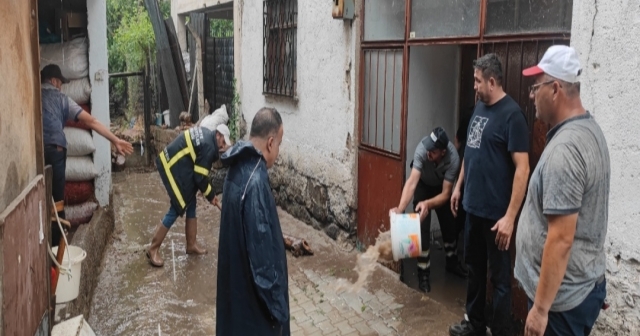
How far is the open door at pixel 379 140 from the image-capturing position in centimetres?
571

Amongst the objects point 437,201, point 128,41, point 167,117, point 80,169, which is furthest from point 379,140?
point 128,41

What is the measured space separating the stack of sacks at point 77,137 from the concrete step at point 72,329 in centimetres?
337

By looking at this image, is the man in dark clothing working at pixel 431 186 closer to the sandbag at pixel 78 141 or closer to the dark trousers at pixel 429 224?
the dark trousers at pixel 429 224

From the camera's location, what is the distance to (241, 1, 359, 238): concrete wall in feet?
21.3

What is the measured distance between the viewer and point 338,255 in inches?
257

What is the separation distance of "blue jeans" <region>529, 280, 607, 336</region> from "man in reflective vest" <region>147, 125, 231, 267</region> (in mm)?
4132

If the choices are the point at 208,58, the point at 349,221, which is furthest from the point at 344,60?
the point at 208,58

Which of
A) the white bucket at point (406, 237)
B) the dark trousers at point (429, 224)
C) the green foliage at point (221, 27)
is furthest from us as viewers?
the green foliage at point (221, 27)

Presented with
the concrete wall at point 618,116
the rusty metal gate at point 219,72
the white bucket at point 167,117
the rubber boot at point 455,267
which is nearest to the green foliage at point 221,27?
the white bucket at point 167,117

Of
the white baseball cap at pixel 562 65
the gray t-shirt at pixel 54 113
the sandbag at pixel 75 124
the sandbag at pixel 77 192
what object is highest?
the white baseball cap at pixel 562 65

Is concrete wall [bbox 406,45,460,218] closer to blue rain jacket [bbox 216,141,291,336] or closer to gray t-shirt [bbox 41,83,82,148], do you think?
blue rain jacket [bbox 216,141,291,336]

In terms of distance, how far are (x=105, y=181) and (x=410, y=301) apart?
4.08m

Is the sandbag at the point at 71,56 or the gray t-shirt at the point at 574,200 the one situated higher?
the sandbag at the point at 71,56

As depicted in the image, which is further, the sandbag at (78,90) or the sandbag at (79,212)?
the sandbag at (78,90)
